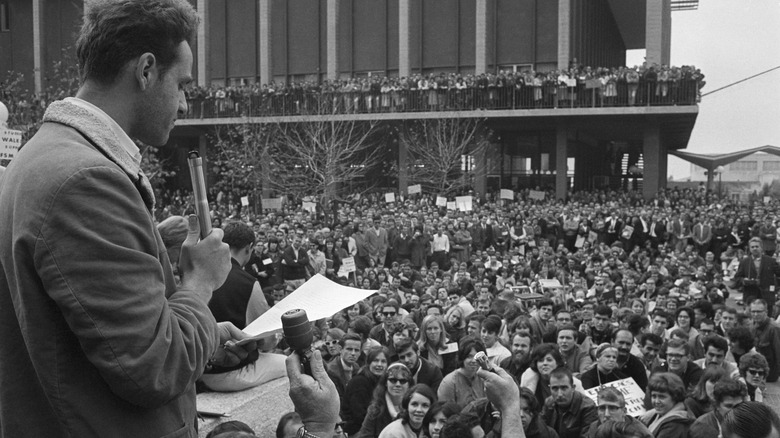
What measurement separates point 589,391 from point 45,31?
4613 cm

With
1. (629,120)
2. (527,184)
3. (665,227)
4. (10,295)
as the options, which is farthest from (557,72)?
(10,295)

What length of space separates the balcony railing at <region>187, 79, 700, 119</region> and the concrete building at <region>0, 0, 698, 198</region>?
17.2 inches

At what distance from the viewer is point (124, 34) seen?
1.84 meters

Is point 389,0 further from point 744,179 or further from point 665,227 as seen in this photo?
point 744,179

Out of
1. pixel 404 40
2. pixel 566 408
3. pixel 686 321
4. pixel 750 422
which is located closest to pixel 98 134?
pixel 750 422

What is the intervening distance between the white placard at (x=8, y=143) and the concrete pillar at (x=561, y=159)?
98.9 feet

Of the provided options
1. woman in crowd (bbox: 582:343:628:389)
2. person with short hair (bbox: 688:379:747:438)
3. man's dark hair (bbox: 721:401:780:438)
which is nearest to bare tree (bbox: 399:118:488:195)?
woman in crowd (bbox: 582:343:628:389)

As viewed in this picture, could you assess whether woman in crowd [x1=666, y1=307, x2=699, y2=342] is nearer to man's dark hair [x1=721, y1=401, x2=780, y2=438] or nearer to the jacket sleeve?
man's dark hair [x1=721, y1=401, x2=780, y2=438]

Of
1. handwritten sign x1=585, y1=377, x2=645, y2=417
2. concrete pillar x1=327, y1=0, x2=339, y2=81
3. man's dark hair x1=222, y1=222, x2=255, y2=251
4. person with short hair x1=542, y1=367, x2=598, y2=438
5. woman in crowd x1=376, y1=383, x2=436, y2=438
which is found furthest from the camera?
concrete pillar x1=327, y1=0, x2=339, y2=81

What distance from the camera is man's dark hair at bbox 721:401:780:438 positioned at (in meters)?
4.74

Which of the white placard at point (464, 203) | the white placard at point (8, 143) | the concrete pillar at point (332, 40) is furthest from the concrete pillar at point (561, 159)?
the white placard at point (8, 143)

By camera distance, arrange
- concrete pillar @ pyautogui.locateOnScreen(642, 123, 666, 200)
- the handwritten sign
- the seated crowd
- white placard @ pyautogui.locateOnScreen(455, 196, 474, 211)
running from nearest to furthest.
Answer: the seated crowd < the handwritten sign < white placard @ pyautogui.locateOnScreen(455, 196, 474, 211) < concrete pillar @ pyautogui.locateOnScreen(642, 123, 666, 200)

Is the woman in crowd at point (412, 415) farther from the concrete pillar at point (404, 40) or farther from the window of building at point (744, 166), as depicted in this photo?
the window of building at point (744, 166)

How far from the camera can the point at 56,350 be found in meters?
1.69
